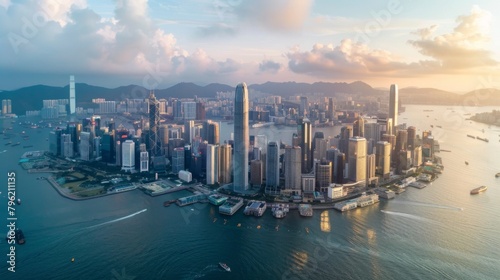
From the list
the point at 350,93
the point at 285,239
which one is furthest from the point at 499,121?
the point at 285,239

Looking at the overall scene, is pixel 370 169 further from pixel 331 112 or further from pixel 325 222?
pixel 331 112

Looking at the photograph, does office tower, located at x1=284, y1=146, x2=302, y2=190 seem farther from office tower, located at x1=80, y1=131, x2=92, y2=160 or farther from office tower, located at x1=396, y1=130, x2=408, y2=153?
office tower, located at x1=80, y1=131, x2=92, y2=160

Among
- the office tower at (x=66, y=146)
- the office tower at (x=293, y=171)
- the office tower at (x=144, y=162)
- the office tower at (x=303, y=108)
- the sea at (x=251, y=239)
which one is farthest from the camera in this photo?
the office tower at (x=303, y=108)

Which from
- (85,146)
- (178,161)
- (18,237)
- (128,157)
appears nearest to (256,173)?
(178,161)

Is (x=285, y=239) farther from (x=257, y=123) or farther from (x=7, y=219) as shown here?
(x=257, y=123)

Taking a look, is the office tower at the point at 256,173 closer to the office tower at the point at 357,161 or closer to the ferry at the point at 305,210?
the ferry at the point at 305,210

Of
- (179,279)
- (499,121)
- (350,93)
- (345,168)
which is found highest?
(350,93)

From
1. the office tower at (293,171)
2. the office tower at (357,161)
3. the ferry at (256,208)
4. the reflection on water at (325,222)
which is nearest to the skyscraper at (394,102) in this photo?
the office tower at (357,161)
